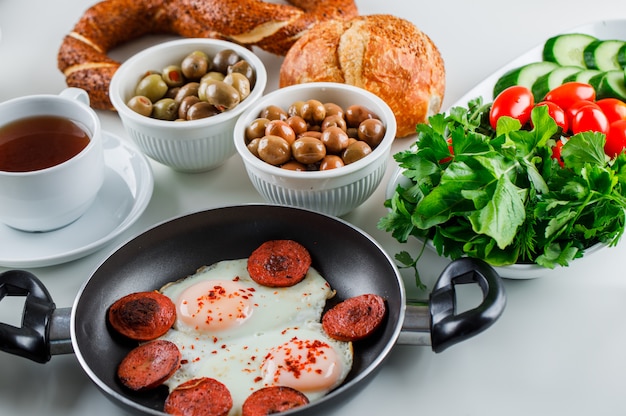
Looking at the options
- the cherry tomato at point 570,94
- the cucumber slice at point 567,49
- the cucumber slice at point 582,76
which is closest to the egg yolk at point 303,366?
the cherry tomato at point 570,94

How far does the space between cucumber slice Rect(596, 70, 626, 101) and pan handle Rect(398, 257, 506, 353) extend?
0.87 meters

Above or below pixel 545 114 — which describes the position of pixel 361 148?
below

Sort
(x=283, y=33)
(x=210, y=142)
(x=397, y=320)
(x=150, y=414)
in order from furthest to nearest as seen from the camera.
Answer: (x=283, y=33) < (x=210, y=142) < (x=397, y=320) < (x=150, y=414)

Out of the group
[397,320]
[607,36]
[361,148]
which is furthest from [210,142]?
[607,36]

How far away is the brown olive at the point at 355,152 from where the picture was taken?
1.60m

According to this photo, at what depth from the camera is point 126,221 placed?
165 cm

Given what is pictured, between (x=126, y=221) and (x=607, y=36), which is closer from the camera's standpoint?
(x=126, y=221)

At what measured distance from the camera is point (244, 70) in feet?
6.06

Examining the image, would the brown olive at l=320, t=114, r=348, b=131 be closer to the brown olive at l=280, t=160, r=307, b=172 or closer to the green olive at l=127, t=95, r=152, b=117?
the brown olive at l=280, t=160, r=307, b=172

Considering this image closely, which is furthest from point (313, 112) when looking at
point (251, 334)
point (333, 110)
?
point (251, 334)


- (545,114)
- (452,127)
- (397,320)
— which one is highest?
→ (545,114)

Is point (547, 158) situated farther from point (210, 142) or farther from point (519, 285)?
point (210, 142)

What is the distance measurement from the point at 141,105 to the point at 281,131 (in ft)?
1.26

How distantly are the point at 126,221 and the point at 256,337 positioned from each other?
1.55 ft
